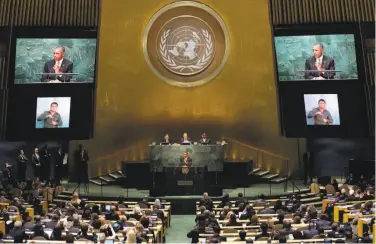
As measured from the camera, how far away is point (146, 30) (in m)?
22.8

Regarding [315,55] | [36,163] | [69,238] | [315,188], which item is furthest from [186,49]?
[69,238]

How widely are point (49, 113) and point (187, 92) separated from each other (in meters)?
5.45

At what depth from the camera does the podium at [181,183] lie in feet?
61.9

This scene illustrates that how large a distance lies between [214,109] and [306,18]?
5.01 m

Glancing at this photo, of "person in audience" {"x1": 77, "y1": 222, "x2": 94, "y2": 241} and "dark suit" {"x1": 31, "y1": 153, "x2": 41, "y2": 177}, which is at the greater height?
"dark suit" {"x1": 31, "y1": 153, "x2": 41, "y2": 177}

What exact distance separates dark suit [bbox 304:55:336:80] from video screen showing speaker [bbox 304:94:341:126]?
81 centimetres

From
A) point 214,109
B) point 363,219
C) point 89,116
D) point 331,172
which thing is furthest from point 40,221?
point 331,172

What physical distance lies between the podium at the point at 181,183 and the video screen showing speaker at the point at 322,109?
4.51 meters

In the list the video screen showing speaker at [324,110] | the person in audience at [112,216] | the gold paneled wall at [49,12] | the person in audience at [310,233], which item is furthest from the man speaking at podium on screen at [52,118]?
the person in audience at [310,233]

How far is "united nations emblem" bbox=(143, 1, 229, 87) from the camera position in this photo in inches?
898

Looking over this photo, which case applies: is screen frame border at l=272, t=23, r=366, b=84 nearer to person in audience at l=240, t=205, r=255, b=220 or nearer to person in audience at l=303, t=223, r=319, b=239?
person in audience at l=240, t=205, r=255, b=220

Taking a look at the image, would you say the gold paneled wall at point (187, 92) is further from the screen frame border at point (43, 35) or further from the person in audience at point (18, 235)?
the person in audience at point (18, 235)

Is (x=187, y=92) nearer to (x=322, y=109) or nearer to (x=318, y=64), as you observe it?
(x=318, y=64)

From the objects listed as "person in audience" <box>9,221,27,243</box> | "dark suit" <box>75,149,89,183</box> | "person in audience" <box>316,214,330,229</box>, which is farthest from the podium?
"person in audience" <box>9,221,27,243</box>
